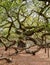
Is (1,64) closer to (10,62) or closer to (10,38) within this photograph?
(10,62)

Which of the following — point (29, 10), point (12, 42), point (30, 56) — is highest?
point (29, 10)

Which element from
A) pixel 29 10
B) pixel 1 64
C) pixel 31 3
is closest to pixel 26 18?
pixel 29 10

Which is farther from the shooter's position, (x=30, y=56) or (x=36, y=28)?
(x=30, y=56)

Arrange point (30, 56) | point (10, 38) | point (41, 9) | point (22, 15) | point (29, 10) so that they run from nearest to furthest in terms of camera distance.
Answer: point (41, 9), point (29, 10), point (22, 15), point (10, 38), point (30, 56)

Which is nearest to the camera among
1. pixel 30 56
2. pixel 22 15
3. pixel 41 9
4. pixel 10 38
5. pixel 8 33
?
pixel 41 9

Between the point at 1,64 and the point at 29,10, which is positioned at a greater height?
the point at 29,10

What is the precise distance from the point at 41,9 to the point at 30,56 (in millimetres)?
6118

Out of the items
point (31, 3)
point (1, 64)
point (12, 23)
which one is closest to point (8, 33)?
point (12, 23)

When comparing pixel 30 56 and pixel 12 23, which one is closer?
pixel 12 23

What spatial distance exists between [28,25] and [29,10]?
1386 millimetres

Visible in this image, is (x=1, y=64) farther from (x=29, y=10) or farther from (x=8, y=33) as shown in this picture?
(x=29, y=10)

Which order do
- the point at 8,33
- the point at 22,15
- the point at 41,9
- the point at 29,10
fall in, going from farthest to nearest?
the point at 8,33
the point at 22,15
the point at 29,10
the point at 41,9

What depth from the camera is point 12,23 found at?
9.91m

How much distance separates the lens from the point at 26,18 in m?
Answer: 10.3
